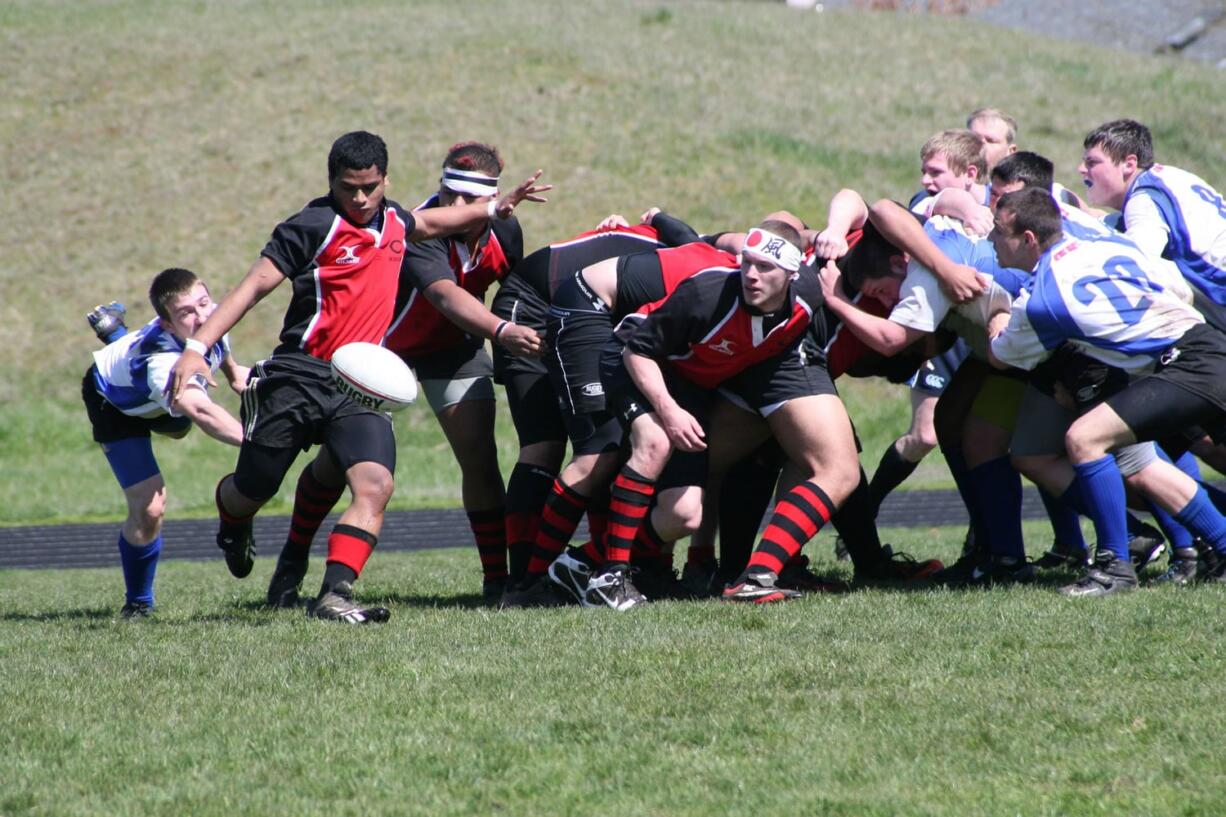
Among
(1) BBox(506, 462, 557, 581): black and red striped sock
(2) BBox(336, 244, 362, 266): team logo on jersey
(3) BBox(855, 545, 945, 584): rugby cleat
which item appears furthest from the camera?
(3) BBox(855, 545, 945, 584): rugby cleat

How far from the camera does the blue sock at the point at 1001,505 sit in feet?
22.9

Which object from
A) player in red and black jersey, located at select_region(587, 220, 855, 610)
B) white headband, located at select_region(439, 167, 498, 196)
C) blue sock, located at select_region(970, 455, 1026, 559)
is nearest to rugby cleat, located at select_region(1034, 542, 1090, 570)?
blue sock, located at select_region(970, 455, 1026, 559)

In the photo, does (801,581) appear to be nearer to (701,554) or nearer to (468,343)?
(701,554)

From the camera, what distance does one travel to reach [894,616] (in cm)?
580

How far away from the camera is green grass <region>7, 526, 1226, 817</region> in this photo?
12.1 ft

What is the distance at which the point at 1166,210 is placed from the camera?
6852 millimetres

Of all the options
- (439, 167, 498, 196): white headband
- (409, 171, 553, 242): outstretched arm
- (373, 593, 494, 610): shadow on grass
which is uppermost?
(439, 167, 498, 196): white headband

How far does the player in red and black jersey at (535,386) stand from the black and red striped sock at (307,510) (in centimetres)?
88

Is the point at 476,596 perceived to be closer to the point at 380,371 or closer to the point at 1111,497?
the point at 380,371

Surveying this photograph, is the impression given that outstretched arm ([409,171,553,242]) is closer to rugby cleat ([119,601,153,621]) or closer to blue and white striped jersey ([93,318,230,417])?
blue and white striped jersey ([93,318,230,417])

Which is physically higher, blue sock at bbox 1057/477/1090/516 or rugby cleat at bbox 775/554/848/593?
blue sock at bbox 1057/477/1090/516

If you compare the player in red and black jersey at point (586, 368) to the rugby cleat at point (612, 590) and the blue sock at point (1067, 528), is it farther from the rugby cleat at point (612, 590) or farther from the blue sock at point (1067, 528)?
the blue sock at point (1067, 528)

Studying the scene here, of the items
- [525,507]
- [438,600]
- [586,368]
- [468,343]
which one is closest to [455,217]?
[468,343]

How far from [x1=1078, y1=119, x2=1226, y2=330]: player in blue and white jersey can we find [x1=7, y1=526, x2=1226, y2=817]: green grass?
5.27ft
